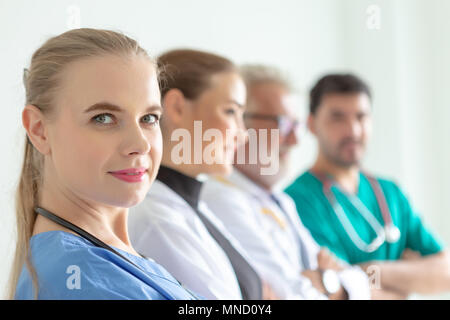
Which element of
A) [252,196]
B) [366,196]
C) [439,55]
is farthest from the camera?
[439,55]

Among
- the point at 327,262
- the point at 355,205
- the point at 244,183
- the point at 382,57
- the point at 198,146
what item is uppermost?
the point at 382,57

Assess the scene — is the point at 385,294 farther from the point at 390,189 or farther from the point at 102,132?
the point at 102,132

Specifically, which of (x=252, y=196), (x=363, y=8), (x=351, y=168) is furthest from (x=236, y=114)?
(x=363, y=8)

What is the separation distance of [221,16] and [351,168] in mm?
687

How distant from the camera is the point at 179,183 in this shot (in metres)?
1.25

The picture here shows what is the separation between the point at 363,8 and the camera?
120 inches

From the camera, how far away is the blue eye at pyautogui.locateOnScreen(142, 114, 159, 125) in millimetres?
897

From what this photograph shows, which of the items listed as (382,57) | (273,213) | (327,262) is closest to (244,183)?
(273,213)

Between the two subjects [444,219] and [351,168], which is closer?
[351,168]

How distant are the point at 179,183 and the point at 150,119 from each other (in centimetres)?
36
